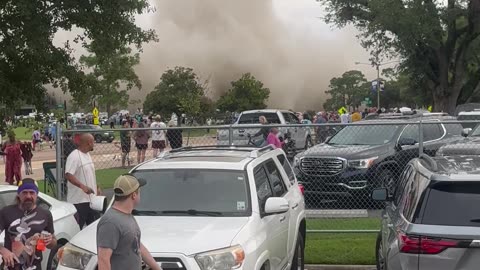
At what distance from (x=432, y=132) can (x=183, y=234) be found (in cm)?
947

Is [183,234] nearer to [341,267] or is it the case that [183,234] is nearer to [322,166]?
[341,267]

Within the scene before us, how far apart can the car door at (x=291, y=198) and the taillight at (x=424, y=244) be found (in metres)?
2.48

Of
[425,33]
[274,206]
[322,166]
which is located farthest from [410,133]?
[425,33]

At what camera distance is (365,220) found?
10516 millimetres

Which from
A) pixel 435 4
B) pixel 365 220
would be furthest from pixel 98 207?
pixel 435 4

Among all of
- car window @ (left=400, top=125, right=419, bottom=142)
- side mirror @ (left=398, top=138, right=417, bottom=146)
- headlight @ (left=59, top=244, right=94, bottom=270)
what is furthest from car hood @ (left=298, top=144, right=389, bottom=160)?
headlight @ (left=59, top=244, right=94, bottom=270)

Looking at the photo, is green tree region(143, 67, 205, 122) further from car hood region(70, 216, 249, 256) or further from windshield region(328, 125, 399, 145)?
car hood region(70, 216, 249, 256)

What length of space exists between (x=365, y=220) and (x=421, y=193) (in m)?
6.28

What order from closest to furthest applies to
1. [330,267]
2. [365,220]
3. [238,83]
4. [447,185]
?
[447,185] < [330,267] < [365,220] < [238,83]

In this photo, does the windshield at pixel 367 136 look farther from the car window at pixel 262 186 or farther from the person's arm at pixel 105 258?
the person's arm at pixel 105 258

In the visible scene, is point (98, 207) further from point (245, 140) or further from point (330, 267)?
point (245, 140)

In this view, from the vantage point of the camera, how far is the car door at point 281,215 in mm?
6142

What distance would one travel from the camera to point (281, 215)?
6348 mm

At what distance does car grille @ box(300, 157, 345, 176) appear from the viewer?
11.6 m
